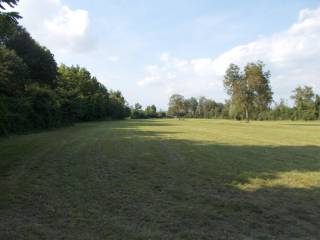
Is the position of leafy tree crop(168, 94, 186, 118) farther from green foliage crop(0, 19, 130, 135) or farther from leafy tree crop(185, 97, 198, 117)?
green foliage crop(0, 19, 130, 135)

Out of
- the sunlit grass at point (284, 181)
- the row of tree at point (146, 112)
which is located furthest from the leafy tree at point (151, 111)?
the sunlit grass at point (284, 181)

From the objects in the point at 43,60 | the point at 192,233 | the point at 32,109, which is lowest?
the point at 192,233

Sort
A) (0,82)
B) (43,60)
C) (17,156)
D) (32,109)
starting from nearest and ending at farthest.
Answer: (17,156) → (0,82) → (32,109) → (43,60)

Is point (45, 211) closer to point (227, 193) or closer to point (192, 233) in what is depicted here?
point (192, 233)

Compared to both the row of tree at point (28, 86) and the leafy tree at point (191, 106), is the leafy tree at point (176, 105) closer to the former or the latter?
the leafy tree at point (191, 106)

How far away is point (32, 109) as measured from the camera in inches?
1046

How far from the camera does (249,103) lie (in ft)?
185


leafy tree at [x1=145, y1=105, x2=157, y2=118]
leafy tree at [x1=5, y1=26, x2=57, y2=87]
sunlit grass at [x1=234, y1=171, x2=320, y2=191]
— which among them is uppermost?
leafy tree at [x1=5, y1=26, x2=57, y2=87]

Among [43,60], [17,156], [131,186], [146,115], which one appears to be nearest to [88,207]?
[131,186]

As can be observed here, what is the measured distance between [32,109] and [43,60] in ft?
37.0

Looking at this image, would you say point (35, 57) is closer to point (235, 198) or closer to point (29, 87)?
point (29, 87)

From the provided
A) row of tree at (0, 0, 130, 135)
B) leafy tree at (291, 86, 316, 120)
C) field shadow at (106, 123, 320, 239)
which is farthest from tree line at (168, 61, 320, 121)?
field shadow at (106, 123, 320, 239)

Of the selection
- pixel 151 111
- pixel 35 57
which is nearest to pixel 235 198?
pixel 35 57

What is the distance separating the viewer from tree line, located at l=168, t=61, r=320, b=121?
2170 inches
